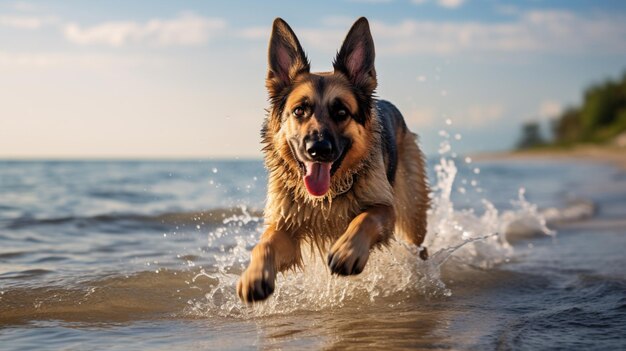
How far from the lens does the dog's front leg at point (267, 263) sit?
399 centimetres

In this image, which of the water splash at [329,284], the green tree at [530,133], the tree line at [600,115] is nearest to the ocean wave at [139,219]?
the water splash at [329,284]

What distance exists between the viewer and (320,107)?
455cm

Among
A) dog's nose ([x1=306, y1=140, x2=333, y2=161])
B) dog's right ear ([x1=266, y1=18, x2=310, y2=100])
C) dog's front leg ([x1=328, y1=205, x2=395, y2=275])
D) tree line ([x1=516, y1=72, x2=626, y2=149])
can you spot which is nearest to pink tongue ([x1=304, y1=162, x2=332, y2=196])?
dog's nose ([x1=306, y1=140, x2=333, y2=161])

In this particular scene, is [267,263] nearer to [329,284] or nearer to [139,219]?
[329,284]

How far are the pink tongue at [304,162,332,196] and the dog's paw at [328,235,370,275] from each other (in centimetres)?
49

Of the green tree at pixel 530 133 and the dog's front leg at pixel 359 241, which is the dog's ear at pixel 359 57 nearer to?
the dog's front leg at pixel 359 241

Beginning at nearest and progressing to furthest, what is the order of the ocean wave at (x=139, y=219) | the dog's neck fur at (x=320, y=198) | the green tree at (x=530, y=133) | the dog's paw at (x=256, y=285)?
1. the dog's paw at (x=256, y=285)
2. the dog's neck fur at (x=320, y=198)
3. the ocean wave at (x=139, y=219)
4. the green tree at (x=530, y=133)

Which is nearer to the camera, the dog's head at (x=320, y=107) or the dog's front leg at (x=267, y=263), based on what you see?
the dog's front leg at (x=267, y=263)

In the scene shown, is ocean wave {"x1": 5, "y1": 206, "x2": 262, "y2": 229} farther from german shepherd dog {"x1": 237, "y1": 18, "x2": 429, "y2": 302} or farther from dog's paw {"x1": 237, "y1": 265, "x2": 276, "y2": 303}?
dog's paw {"x1": 237, "y1": 265, "x2": 276, "y2": 303}

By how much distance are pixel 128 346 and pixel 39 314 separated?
1230 mm

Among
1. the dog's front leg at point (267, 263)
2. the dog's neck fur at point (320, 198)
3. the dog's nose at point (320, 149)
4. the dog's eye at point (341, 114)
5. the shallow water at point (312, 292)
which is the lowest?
the shallow water at point (312, 292)

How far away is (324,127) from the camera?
444 centimetres

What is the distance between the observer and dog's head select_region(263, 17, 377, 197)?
14.6 ft

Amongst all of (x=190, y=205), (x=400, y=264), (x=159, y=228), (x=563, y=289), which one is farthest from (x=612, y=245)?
(x=190, y=205)
